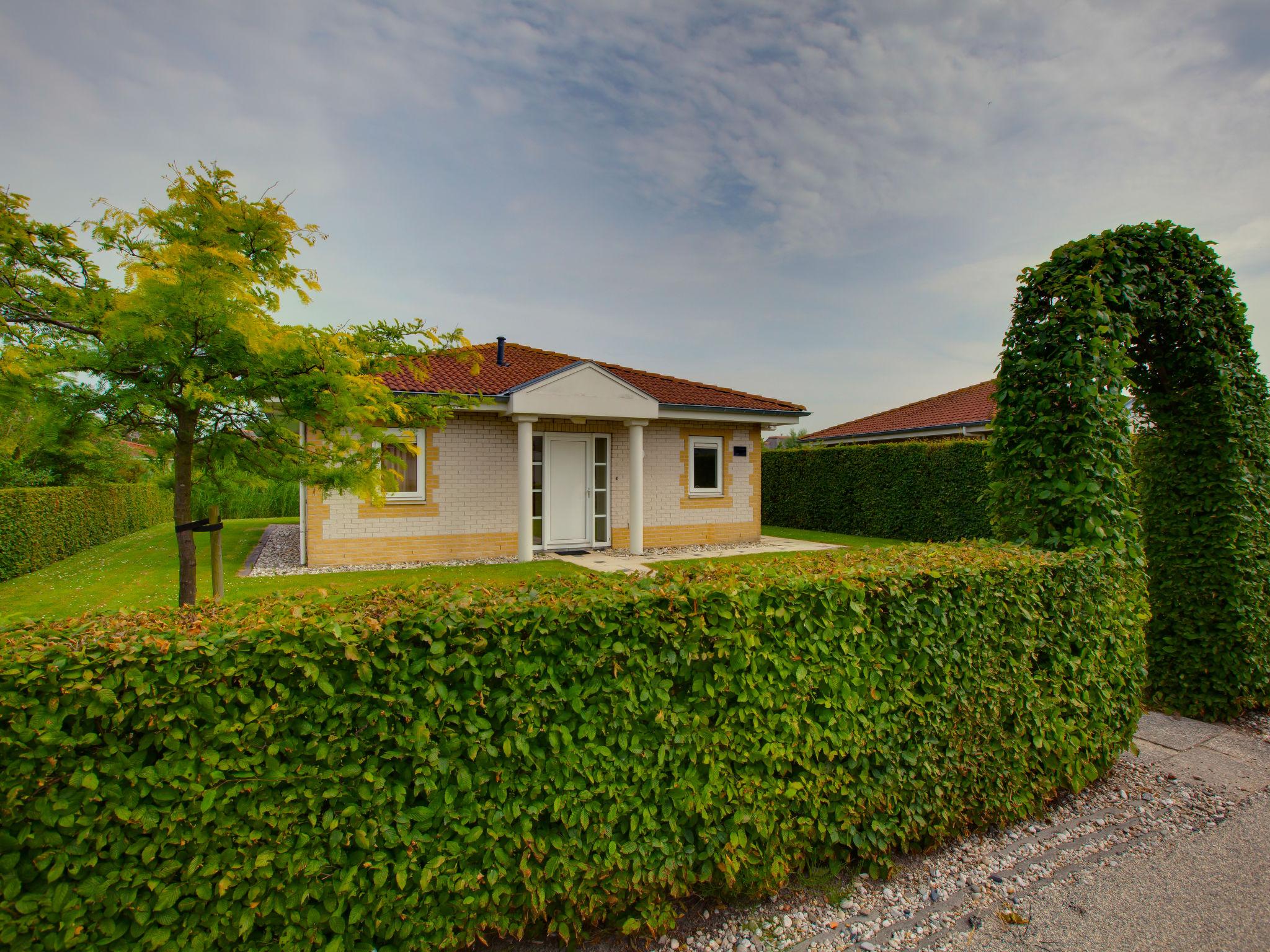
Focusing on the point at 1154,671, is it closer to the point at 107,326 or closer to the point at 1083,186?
the point at 1083,186

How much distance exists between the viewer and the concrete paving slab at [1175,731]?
15.5ft

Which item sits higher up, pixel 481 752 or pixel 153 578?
pixel 481 752

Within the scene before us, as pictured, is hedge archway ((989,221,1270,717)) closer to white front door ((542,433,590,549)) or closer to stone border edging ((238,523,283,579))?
white front door ((542,433,590,549))

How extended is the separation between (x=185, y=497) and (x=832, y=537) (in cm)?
1509

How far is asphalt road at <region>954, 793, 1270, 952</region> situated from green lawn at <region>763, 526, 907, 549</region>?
1079 centimetres

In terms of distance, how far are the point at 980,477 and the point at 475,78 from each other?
1318 centimetres

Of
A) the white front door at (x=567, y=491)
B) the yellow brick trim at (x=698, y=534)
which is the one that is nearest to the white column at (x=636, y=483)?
the yellow brick trim at (x=698, y=534)

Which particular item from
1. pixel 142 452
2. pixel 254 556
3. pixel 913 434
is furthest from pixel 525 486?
pixel 913 434

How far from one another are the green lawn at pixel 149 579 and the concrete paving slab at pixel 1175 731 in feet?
19.9

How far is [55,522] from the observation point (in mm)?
12531

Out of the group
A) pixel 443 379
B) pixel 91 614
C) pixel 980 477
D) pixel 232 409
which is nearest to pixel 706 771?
pixel 91 614

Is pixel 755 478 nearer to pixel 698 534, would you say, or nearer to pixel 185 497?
pixel 698 534

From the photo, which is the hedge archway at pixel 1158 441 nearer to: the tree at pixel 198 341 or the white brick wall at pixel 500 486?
the tree at pixel 198 341

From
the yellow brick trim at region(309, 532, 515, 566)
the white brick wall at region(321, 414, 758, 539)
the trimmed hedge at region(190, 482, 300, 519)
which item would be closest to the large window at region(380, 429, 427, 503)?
the white brick wall at region(321, 414, 758, 539)
